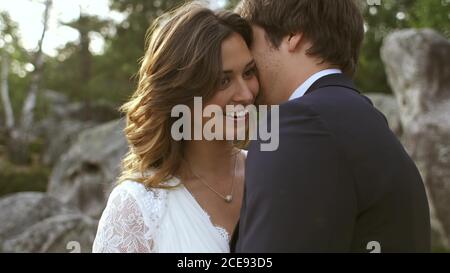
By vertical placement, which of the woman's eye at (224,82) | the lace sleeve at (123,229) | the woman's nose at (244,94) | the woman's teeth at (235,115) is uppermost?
the woman's eye at (224,82)

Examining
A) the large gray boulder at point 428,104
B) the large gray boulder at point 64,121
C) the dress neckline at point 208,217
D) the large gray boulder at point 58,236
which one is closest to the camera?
the dress neckline at point 208,217

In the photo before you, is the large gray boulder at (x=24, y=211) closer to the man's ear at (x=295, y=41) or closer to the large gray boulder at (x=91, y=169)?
the large gray boulder at (x=91, y=169)

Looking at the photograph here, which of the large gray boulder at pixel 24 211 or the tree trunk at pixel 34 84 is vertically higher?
the tree trunk at pixel 34 84

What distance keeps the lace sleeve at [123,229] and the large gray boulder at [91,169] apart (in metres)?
7.08

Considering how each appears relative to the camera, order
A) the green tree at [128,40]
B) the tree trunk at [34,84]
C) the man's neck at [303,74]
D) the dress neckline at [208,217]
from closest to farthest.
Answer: the man's neck at [303,74] → the dress neckline at [208,217] → the green tree at [128,40] → the tree trunk at [34,84]

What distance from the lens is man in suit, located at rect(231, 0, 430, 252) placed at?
4.98 ft

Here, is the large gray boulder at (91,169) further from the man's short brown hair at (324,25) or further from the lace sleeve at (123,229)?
the man's short brown hair at (324,25)

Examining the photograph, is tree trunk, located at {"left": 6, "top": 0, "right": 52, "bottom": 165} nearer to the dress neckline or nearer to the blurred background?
the blurred background

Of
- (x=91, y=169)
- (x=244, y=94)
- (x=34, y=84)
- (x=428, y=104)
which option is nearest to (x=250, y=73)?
(x=244, y=94)

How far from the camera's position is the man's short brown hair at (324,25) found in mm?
1979

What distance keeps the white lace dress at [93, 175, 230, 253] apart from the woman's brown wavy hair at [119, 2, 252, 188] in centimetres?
8

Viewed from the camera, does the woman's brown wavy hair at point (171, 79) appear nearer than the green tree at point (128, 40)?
Yes

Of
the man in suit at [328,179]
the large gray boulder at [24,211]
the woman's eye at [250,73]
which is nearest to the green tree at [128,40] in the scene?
the large gray boulder at [24,211]

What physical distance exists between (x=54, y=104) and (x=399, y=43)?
16.4 m
